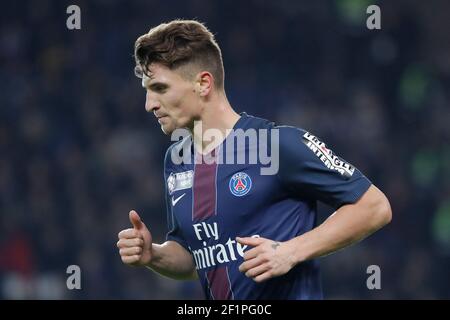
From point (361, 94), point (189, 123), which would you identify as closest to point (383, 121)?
point (361, 94)

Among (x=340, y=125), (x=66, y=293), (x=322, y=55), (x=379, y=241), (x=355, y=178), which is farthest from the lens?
(x=322, y=55)

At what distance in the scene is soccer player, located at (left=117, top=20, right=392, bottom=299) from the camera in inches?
147

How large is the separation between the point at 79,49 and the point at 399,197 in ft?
12.6

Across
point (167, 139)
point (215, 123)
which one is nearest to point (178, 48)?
point (215, 123)

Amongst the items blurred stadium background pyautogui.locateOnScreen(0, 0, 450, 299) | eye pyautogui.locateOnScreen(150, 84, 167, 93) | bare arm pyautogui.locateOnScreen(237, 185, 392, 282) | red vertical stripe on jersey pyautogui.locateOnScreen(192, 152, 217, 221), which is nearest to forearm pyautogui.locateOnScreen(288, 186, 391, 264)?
bare arm pyautogui.locateOnScreen(237, 185, 392, 282)

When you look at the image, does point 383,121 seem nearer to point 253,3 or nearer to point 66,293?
point 253,3

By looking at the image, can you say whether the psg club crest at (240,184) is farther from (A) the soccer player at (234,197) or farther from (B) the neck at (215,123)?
(B) the neck at (215,123)

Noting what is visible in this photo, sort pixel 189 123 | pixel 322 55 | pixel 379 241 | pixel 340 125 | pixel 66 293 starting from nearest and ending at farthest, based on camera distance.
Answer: pixel 189 123
pixel 66 293
pixel 379 241
pixel 340 125
pixel 322 55

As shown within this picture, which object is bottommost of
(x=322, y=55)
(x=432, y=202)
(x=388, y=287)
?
(x=388, y=287)

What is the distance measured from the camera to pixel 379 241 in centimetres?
950

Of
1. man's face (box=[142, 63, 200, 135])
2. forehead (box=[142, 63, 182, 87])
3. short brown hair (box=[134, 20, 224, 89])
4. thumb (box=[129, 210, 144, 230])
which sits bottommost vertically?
thumb (box=[129, 210, 144, 230])

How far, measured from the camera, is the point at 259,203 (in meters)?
3.92

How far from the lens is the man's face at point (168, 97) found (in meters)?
4.06

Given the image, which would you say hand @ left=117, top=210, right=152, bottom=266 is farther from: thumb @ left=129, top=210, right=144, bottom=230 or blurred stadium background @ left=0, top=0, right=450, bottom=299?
blurred stadium background @ left=0, top=0, right=450, bottom=299
